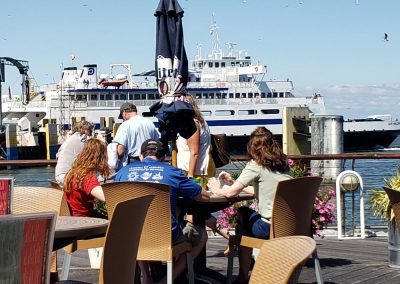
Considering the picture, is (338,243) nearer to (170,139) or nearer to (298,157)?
(298,157)

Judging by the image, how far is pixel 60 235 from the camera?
3166 millimetres

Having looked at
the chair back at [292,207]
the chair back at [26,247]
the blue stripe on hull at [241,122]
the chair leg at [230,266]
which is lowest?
the blue stripe on hull at [241,122]

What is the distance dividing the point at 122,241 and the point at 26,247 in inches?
40.3

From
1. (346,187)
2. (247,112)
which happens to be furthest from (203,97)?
(346,187)

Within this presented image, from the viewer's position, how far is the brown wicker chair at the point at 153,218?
401cm

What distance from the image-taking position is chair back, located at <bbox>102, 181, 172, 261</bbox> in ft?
13.1

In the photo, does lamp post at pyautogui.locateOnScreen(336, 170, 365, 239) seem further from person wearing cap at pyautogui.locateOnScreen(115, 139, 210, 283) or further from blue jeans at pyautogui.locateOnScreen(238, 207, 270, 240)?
person wearing cap at pyautogui.locateOnScreen(115, 139, 210, 283)

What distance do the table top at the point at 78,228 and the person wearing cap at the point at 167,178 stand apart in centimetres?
64

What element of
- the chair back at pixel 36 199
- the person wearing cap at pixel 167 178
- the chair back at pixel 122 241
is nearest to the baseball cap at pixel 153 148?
the person wearing cap at pixel 167 178

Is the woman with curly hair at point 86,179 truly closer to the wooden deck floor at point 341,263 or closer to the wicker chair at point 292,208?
the wooden deck floor at point 341,263

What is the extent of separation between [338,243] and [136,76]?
4934cm

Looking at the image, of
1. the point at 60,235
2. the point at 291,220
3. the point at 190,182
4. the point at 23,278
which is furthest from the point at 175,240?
the point at 23,278

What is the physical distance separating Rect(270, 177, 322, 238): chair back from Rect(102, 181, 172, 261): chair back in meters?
0.58

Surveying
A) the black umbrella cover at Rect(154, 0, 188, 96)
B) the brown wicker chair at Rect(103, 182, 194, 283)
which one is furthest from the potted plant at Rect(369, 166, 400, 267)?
the brown wicker chair at Rect(103, 182, 194, 283)
